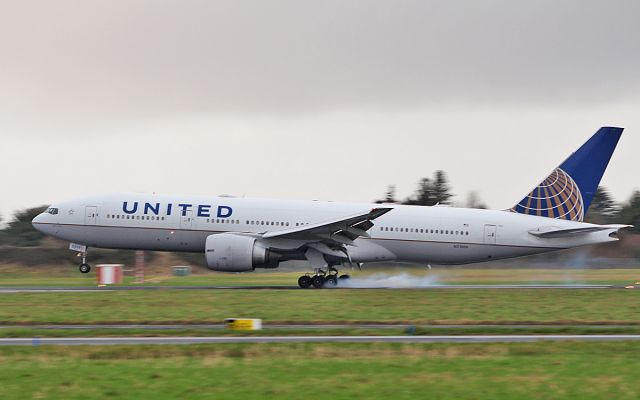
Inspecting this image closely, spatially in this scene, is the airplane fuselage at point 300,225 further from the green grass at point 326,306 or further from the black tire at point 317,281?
the green grass at point 326,306

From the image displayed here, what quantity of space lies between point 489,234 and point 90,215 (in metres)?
16.1

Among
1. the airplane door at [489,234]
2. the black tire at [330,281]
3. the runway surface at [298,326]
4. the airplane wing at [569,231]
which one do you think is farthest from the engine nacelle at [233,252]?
the airplane wing at [569,231]

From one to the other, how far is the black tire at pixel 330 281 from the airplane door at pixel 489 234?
6.37 meters

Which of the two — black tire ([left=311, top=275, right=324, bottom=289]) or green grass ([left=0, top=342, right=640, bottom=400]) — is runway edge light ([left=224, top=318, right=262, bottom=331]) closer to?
green grass ([left=0, top=342, right=640, bottom=400])

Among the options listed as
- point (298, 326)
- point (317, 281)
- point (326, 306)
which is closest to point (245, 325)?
point (298, 326)

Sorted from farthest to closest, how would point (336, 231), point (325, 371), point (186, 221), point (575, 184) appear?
point (575, 184) < point (186, 221) < point (336, 231) < point (325, 371)

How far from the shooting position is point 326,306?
24.4 meters

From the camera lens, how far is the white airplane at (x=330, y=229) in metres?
32.2

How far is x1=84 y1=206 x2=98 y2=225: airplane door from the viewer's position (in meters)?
33.5

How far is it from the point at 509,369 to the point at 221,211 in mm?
20856

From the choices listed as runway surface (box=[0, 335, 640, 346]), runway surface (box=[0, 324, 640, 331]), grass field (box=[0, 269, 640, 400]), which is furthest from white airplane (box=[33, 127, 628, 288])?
runway surface (box=[0, 335, 640, 346])

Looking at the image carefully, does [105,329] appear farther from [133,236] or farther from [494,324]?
[133,236]

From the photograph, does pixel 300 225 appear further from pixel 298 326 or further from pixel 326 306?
pixel 298 326

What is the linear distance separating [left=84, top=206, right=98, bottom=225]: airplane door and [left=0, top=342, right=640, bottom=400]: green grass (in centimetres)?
1817
